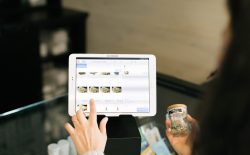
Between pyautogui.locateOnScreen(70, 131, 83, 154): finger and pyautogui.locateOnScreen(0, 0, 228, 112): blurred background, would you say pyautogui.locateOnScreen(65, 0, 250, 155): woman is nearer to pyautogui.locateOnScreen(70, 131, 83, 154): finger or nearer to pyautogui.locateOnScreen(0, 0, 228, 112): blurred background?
pyautogui.locateOnScreen(70, 131, 83, 154): finger

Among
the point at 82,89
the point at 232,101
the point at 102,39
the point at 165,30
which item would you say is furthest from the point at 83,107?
the point at 102,39

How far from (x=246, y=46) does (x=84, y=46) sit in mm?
2559

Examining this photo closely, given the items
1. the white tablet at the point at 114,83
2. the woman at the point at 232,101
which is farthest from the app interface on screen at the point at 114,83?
the woman at the point at 232,101

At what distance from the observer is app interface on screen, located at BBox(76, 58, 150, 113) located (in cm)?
140

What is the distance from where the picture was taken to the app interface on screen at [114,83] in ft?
4.58

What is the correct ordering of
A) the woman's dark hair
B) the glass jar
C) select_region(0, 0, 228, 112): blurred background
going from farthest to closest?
select_region(0, 0, 228, 112): blurred background
the glass jar
the woman's dark hair

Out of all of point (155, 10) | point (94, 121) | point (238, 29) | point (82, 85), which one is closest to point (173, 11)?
point (155, 10)

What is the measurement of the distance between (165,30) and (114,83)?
4.29 ft

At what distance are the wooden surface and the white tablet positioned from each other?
936 mm

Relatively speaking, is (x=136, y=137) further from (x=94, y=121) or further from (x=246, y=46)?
(x=246, y=46)

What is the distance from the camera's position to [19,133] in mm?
1591

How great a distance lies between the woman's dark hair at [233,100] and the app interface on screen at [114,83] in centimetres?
61

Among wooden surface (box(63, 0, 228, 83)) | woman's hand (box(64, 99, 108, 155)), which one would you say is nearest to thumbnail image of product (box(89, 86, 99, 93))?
woman's hand (box(64, 99, 108, 155))

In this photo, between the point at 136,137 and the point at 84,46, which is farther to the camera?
the point at 84,46
